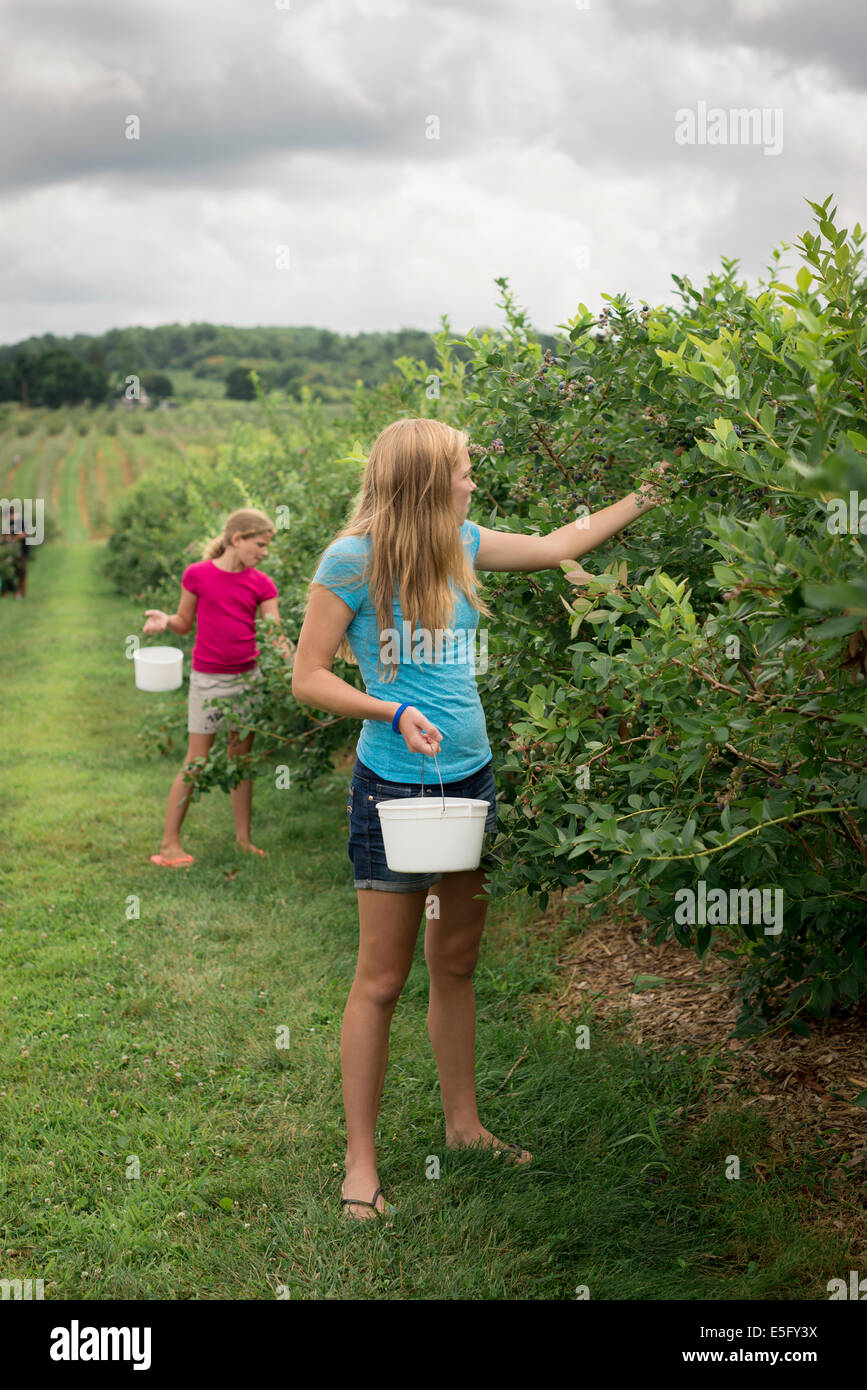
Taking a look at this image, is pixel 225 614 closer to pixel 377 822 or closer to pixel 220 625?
pixel 220 625

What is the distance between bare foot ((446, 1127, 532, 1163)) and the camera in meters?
3.20

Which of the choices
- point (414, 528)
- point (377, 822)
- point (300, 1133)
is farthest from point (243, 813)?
point (414, 528)

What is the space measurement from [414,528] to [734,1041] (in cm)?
214

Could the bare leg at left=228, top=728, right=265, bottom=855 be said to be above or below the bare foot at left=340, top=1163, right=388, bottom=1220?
above

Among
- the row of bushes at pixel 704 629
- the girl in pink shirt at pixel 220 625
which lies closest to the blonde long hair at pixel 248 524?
the girl in pink shirt at pixel 220 625

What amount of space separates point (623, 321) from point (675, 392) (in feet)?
1.57

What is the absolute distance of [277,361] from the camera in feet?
164

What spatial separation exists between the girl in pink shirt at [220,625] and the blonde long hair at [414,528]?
→ 336 centimetres

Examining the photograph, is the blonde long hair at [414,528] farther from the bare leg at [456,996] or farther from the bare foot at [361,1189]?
the bare foot at [361,1189]

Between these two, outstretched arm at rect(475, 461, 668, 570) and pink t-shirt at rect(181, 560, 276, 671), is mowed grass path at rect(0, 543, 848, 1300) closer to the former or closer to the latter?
pink t-shirt at rect(181, 560, 276, 671)

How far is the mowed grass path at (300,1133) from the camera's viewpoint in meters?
2.76

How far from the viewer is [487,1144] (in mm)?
3221

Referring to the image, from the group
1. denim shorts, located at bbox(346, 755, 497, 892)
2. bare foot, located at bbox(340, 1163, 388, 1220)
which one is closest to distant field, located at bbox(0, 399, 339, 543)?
denim shorts, located at bbox(346, 755, 497, 892)

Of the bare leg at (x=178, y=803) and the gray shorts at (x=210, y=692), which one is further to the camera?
the gray shorts at (x=210, y=692)
